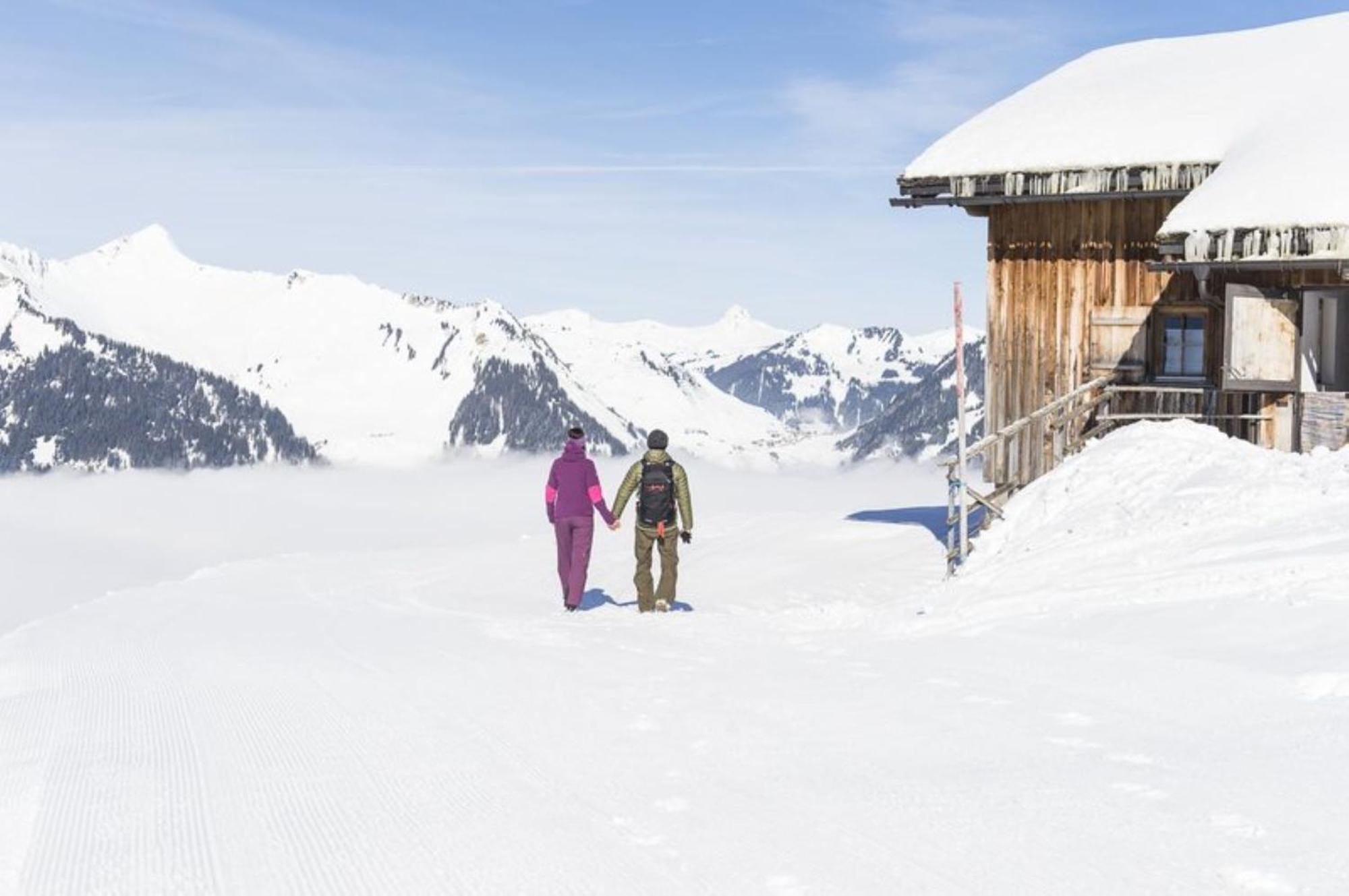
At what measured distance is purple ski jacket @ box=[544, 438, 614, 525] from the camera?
1522cm

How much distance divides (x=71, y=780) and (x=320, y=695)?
2.21 metres

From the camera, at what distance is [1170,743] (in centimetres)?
610

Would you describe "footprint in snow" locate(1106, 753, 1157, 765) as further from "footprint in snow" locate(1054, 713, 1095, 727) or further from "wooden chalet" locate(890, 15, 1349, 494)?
"wooden chalet" locate(890, 15, 1349, 494)

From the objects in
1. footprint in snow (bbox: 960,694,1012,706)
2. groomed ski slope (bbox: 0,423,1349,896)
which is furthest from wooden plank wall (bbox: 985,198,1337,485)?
footprint in snow (bbox: 960,694,1012,706)

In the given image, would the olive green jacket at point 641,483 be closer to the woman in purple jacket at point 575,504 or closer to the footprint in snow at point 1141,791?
the woman in purple jacket at point 575,504

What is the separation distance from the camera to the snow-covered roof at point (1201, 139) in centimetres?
1625

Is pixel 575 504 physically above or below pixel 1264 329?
below

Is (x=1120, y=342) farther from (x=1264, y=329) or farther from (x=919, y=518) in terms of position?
(x=919, y=518)

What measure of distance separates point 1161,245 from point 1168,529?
572 cm

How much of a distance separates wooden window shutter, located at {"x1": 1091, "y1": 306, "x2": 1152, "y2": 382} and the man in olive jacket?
809 centimetres

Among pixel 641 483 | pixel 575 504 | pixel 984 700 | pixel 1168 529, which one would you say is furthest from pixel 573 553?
pixel 984 700

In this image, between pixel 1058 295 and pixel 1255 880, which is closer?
pixel 1255 880

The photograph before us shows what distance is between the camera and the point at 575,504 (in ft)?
50.1

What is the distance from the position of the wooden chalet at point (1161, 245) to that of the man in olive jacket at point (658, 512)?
4.35 m
